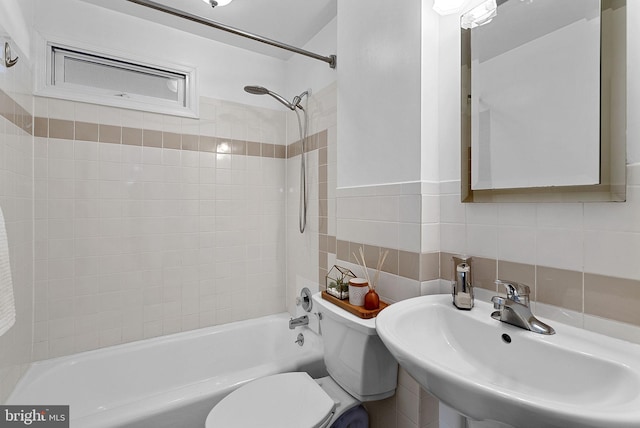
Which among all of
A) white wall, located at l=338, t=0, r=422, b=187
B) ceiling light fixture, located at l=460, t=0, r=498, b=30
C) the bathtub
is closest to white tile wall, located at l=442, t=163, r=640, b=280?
white wall, located at l=338, t=0, r=422, b=187

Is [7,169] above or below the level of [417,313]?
above

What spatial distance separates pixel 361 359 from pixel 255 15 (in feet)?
6.44

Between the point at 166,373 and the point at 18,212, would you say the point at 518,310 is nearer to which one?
the point at 166,373

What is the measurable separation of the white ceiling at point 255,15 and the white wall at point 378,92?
0.30 metres

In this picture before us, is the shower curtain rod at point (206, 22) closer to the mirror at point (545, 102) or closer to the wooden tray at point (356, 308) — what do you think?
the mirror at point (545, 102)

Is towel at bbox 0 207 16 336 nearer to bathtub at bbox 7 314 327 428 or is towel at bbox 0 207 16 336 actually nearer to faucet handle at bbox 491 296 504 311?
bathtub at bbox 7 314 327 428

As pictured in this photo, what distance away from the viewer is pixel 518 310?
0.83m

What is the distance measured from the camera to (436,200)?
3.86 feet

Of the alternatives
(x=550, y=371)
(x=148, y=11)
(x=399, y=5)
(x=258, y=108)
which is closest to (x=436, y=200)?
(x=550, y=371)

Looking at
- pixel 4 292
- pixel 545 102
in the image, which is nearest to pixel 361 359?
pixel 545 102

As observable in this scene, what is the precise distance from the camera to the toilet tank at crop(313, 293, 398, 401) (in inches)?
43.9

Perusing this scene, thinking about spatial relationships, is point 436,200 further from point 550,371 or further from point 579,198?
point 550,371

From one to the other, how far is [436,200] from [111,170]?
5.96ft

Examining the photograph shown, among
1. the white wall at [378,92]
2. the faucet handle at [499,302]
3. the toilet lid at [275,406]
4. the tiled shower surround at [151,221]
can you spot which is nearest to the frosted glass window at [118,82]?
the tiled shower surround at [151,221]
